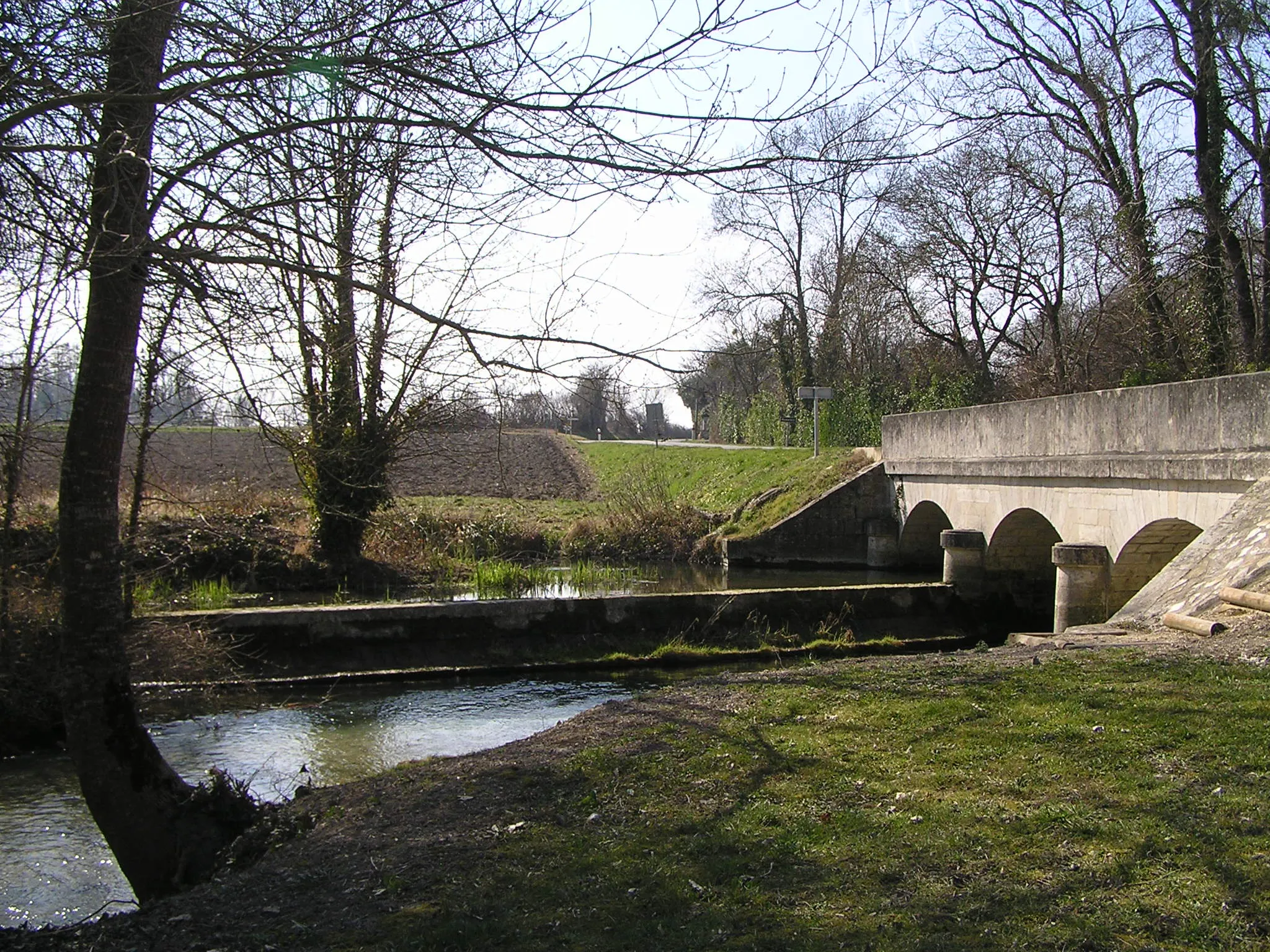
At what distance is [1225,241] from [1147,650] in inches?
522

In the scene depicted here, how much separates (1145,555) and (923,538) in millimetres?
9210

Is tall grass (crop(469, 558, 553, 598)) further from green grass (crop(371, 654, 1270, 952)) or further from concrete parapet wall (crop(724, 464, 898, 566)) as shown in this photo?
green grass (crop(371, 654, 1270, 952))

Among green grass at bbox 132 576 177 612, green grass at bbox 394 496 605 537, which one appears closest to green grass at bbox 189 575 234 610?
green grass at bbox 132 576 177 612

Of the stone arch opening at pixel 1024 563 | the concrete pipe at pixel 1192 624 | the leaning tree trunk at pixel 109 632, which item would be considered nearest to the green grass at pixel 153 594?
the leaning tree trunk at pixel 109 632

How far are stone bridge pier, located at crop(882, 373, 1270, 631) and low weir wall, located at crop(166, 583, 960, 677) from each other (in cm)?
236

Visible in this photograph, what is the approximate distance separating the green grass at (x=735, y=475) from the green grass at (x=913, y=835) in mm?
17966

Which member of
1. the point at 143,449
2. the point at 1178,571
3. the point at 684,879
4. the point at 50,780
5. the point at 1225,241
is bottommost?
the point at 50,780

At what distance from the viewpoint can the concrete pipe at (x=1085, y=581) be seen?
40.5ft

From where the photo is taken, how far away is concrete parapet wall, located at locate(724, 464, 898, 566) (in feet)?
74.8

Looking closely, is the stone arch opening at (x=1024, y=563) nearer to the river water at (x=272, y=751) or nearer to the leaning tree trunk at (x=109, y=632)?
the river water at (x=272, y=751)

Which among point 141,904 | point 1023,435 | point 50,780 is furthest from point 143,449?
point 1023,435

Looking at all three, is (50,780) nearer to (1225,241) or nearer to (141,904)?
(141,904)

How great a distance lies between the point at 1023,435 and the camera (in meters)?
15.3

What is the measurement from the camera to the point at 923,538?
21812 mm
